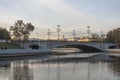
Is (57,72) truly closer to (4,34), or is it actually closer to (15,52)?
(15,52)

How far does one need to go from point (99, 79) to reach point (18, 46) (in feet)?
238

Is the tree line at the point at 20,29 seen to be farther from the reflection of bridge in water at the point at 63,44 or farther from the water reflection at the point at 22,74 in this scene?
the water reflection at the point at 22,74

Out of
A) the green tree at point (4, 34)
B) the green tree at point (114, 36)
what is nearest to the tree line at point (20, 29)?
the green tree at point (4, 34)

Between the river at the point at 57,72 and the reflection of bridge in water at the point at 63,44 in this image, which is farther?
the reflection of bridge in water at the point at 63,44

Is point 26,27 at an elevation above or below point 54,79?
above

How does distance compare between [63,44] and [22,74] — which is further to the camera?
[63,44]

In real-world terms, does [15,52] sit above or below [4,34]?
Result: below

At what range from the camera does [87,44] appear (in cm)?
11975

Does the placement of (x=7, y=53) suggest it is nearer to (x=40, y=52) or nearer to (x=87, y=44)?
(x=40, y=52)

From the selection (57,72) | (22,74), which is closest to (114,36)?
(57,72)

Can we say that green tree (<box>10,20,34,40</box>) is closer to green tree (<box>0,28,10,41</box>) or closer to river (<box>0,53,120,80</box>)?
green tree (<box>0,28,10,41</box>)

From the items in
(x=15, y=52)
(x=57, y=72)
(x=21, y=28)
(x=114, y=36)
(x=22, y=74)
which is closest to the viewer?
(x=22, y=74)

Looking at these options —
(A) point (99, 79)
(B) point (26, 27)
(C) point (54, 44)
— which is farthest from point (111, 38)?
(A) point (99, 79)

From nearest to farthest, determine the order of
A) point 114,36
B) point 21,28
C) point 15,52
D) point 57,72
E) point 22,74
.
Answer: point 22,74 → point 57,72 → point 15,52 → point 21,28 → point 114,36
